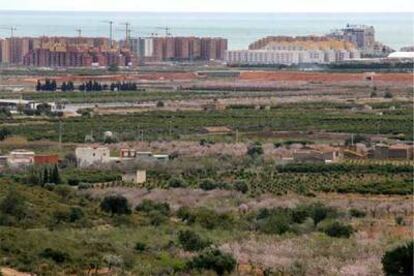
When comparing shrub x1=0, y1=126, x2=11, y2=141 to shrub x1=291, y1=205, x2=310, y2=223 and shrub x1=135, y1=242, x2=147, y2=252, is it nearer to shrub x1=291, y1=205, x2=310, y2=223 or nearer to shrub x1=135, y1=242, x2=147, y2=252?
shrub x1=291, y1=205, x2=310, y2=223

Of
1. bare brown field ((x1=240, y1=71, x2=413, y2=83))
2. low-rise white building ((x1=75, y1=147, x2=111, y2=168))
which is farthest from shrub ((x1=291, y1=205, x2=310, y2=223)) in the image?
bare brown field ((x1=240, y1=71, x2=413, y2=83))

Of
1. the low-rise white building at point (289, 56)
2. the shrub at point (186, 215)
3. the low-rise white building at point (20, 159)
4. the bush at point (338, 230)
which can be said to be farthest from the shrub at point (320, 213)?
the low-rise white building at point (289, 56)

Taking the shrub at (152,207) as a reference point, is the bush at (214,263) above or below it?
above

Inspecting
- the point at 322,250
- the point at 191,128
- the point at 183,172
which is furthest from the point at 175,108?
the point at 322,250

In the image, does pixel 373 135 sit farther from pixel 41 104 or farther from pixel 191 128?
pixel 41 104

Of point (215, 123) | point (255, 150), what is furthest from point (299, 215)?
point (215, 123)

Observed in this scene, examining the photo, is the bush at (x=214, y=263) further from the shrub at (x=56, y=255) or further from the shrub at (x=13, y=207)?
the shrub at (x=13, y=207)
